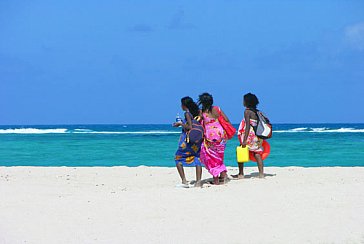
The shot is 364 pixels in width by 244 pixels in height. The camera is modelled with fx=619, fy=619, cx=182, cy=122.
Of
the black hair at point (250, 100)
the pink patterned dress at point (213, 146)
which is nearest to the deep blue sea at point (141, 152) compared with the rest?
the black hair at point (250, 100)

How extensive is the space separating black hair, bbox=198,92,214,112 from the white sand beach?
126cm

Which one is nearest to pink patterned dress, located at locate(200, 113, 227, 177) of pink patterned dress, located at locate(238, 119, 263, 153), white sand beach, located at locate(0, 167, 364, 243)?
white sand beach, located at locate(0, 167, 364, 243)

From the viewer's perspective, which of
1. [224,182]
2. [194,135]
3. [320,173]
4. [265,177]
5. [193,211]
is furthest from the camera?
[320,173]

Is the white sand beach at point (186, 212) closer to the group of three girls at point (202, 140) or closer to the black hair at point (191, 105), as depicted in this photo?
the group of three girls at point (202, 140)

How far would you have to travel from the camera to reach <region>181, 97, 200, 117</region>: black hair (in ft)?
30.9

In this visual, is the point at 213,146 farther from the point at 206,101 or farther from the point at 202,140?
the point at 206,101

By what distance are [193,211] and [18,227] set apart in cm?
196

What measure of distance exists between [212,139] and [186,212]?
2792mm

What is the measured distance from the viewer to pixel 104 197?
27.5ft

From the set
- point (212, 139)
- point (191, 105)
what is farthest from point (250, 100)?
point (191, 105)

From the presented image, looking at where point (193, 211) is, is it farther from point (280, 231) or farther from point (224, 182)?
point (224, 182)

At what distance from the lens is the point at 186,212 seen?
7.07m

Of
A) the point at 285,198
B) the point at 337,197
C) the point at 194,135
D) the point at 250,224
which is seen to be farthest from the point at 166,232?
the point at 194,135

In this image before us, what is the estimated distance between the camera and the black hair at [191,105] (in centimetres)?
941
